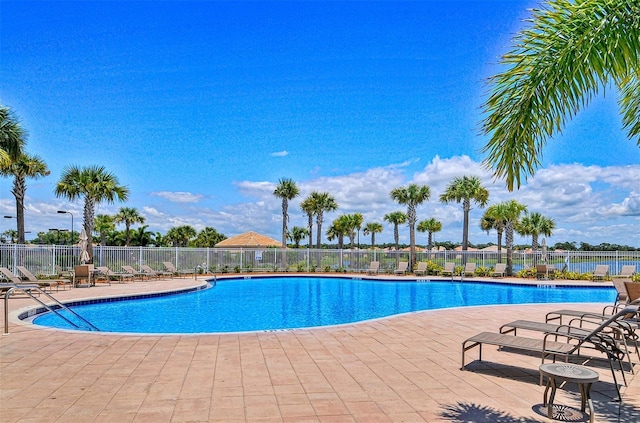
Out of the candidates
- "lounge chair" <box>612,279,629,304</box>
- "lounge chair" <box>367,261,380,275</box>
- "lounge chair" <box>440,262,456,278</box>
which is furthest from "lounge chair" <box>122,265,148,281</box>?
"lounge chair" <box>612,279,629,304</box>

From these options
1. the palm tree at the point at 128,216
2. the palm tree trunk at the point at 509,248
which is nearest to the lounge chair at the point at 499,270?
the palm tree trunk at the point at 509,248

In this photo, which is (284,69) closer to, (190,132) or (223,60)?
(223,60)

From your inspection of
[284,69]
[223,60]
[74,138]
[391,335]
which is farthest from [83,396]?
[74,138]

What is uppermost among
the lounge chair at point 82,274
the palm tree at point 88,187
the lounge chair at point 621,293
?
the palm tree at point 88,187

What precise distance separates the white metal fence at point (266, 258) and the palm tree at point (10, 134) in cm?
489

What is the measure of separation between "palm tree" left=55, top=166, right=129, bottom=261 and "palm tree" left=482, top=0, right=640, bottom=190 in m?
20.4

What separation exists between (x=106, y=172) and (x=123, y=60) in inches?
383

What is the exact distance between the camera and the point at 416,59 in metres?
12.9

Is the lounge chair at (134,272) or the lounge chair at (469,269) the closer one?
the lounge chair at (134,272)

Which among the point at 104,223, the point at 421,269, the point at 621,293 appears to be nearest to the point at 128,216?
the point at 104,223

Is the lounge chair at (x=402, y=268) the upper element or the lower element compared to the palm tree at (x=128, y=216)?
lower

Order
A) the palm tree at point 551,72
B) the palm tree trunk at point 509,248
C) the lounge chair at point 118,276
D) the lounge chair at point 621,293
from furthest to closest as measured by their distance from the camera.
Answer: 1. the palm tree trunk at point 509,248
2. the lounge chair at point 118,276
3. the lounge chair at point 621,293
4. the palm tree at point 551,72

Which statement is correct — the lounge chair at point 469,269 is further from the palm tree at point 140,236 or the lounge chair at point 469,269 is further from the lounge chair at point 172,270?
the palm tree at point 140,236

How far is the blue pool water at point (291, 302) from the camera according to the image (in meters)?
10.5
